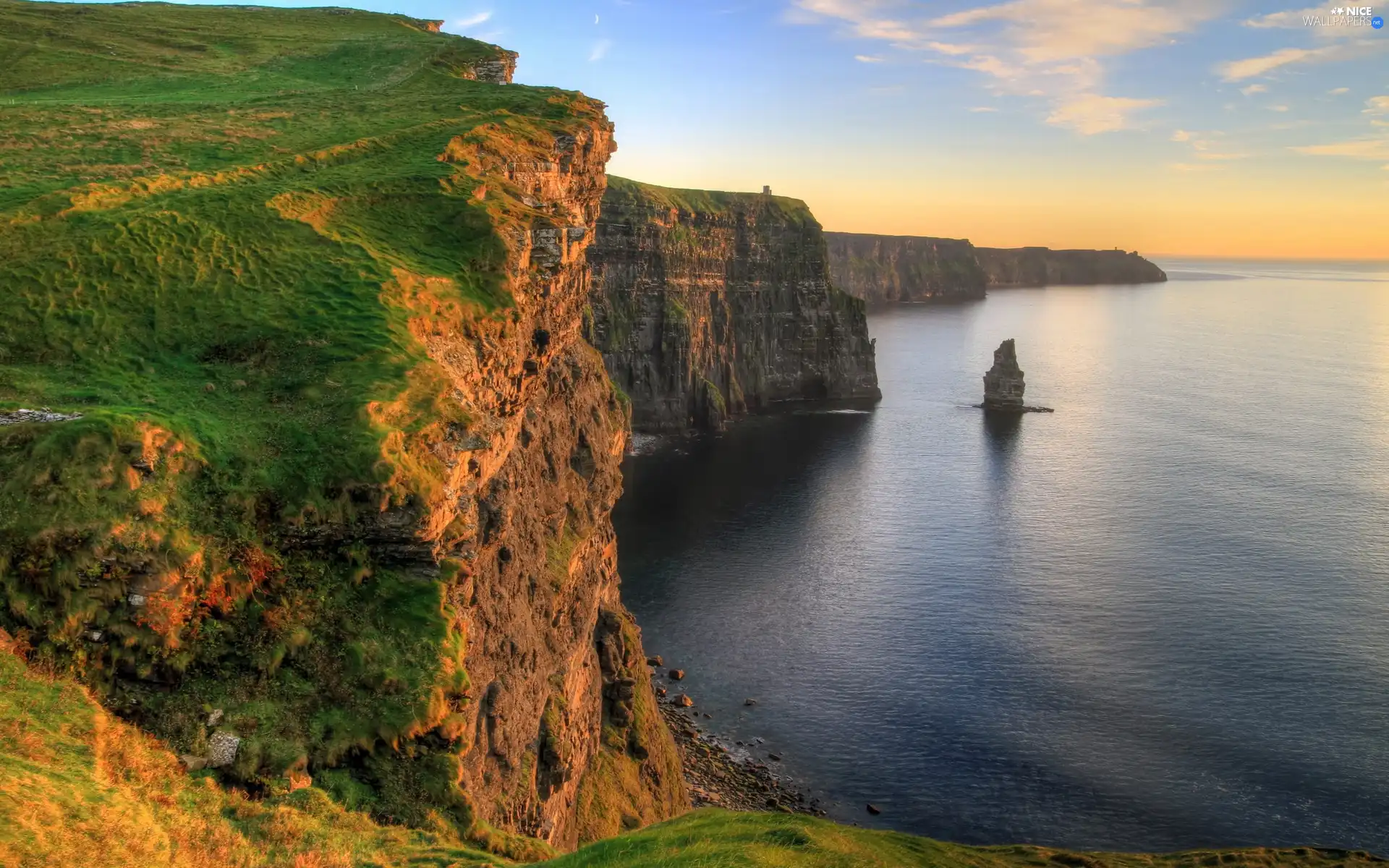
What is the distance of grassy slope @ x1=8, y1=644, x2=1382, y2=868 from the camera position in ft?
53.8

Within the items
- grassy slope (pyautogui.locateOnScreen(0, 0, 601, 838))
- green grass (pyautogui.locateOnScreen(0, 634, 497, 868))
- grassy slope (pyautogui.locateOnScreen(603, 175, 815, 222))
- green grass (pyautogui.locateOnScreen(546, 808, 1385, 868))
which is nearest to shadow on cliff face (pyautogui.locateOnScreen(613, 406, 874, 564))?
grassy slope (pyautogui.locateOnScreen(603, 175, 815, 222))

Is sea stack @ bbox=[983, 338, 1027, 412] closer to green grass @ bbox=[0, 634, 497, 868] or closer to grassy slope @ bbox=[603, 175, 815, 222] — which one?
grassy slope @ bbox=[603, 175, 815, 222]

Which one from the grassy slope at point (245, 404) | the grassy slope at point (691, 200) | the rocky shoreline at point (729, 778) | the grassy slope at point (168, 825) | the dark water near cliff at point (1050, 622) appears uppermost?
the grassy slope at point (691, 200)

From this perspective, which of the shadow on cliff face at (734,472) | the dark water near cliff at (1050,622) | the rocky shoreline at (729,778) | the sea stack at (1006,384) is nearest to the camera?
the rocky shoreline at (729,778)

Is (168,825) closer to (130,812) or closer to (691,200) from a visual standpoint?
(130,812)

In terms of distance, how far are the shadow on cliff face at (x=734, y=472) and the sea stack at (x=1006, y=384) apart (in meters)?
22.5

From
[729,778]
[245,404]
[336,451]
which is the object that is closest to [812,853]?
[336,451]

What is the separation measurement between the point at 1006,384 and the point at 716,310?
54.2 meters

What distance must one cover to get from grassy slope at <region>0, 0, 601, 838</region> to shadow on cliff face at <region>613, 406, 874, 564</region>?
59.1 metres

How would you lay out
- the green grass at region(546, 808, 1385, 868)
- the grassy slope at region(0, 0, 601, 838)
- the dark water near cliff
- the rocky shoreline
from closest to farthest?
the grassy slope at region(0, 0, 601, 838), the green grass at region(546, 808, 1385, 868), the rocky shoreline, the dark water near cliff

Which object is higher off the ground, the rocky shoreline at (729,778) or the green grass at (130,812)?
the green grass at (130,812)

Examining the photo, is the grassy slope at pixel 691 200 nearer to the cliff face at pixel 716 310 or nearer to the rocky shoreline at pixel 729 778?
the cliff face at pixel 716 310

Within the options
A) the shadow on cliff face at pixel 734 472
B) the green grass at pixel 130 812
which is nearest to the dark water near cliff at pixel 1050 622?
the shadow on cliff face at pixel 734 472

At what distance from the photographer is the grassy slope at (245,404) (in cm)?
2177
